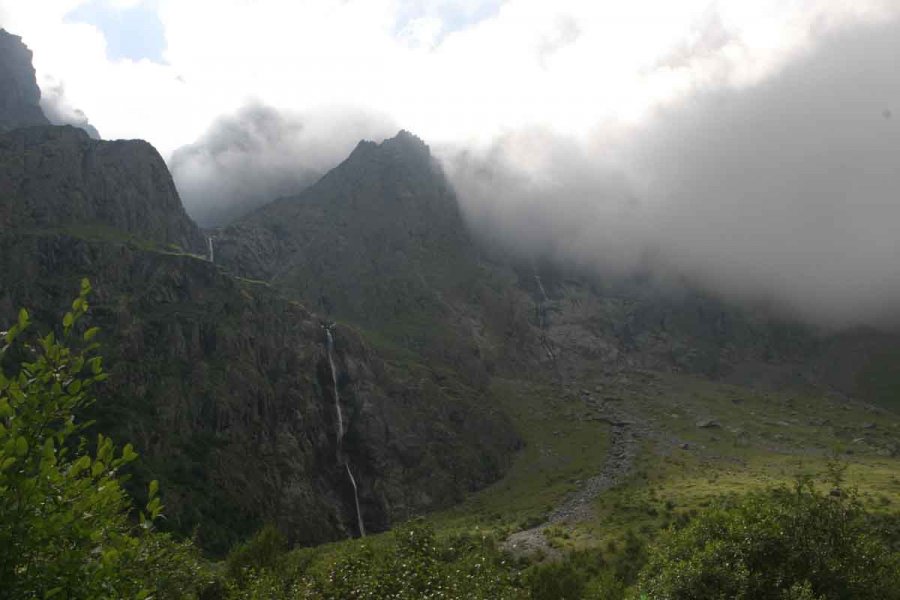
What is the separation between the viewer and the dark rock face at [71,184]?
164 metres

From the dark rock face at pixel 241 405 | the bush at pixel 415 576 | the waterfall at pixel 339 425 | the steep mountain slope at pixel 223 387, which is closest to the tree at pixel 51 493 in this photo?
the bush at pixel 415 576

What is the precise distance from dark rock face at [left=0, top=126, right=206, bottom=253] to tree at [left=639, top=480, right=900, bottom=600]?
593 feet

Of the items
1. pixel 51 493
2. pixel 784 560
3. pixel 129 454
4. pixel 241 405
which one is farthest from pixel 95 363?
pixel 241 405

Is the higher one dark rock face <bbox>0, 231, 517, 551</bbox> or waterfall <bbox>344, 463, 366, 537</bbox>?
dark rock face <bbox>0, 231, 517, 551</bbox>

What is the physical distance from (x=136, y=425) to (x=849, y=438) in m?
200

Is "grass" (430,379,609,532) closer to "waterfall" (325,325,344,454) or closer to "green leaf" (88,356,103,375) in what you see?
"waterfall" (325,325,344,454)

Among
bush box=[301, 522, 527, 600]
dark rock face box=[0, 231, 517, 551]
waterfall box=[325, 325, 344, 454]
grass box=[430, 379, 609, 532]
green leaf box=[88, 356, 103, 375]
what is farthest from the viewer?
waterfall box=[325, 325, 344, 454]

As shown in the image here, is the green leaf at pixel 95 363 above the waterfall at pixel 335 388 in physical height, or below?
above

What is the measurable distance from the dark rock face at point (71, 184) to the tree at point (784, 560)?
593 ft

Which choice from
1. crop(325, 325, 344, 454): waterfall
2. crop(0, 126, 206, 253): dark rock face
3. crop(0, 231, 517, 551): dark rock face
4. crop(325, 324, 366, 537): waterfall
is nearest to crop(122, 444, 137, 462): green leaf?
crop(0, 231, 517, 551): dark rock face

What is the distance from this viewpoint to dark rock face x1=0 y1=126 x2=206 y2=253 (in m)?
164

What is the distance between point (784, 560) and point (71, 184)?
201 meters

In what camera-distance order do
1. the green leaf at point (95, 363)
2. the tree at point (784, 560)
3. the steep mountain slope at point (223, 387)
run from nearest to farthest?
the green leaf at point (95, 363)
the tree at point (784, 560)
the steep mountain slope at point (223, 387)

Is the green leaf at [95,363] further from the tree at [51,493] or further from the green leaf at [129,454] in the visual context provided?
the green leaf at [129,454]
